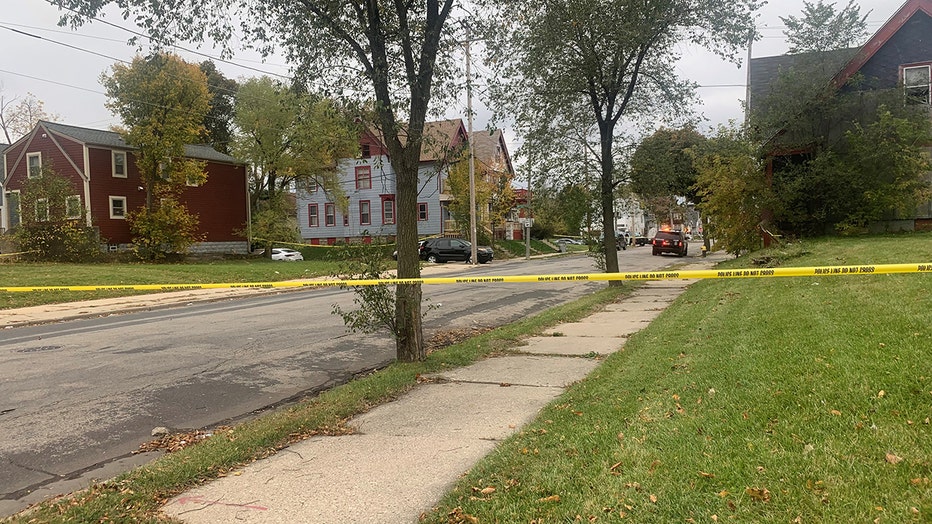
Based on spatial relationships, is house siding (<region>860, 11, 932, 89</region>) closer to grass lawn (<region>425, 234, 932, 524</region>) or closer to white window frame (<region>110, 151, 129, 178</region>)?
grass lawn (<region>425, 234, 932, 524</region>)

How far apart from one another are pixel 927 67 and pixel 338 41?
2352cm

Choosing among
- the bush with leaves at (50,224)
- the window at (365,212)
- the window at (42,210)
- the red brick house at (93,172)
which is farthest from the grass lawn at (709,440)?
the window at (365,212)

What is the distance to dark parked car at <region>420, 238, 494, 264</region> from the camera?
1511 inches

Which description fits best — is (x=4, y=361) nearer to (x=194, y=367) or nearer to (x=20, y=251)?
(x=194, y=367)

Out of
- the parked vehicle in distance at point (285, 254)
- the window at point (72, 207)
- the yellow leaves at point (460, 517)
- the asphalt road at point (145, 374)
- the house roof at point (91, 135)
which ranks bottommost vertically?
the asphalt road at point (145, 374)

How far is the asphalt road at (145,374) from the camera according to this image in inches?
200

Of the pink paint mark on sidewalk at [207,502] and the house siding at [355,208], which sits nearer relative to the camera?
the pink paint mark on sidewalk at [207,502]

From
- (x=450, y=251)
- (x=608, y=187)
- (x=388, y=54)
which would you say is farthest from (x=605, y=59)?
(x=450, y=251)

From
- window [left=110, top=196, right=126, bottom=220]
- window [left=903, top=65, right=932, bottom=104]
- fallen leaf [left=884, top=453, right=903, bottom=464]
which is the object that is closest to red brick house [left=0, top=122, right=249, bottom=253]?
window [left=110, top=196, right=126, bottom=220]

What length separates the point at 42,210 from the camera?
28719 millimetres

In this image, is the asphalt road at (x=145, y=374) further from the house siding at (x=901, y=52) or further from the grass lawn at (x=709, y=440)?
the house siding at (x=901, y=52)

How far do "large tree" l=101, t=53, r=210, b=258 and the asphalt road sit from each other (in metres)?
20.2

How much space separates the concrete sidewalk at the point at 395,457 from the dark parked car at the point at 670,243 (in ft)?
104

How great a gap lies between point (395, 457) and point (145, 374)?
4.98 metres
